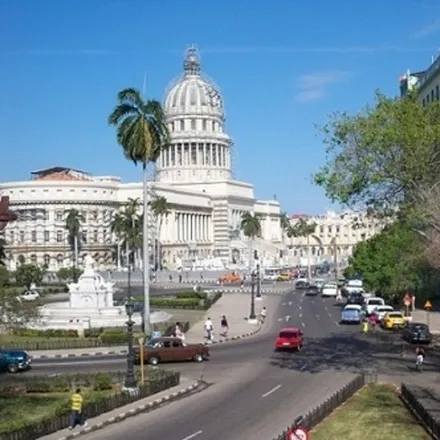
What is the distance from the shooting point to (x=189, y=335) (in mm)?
59094

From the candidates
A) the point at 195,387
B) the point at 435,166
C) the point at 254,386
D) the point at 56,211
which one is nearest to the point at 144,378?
the point at 195,387

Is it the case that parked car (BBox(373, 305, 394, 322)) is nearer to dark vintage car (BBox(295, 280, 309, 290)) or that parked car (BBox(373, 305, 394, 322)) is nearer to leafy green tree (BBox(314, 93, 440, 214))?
leafy green tree (BBox(314, 93, 440, 214))

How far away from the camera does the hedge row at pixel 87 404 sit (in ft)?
83.3

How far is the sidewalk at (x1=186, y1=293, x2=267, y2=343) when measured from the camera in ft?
194

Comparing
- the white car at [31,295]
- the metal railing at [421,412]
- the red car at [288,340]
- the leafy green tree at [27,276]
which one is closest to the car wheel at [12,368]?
the red car at [288,340]

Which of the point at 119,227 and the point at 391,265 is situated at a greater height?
the point at 119,227

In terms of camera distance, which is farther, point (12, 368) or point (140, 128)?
point (140, 128)

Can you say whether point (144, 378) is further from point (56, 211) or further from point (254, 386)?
point (56, 211)

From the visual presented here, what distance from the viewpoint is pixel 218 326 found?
66000mm

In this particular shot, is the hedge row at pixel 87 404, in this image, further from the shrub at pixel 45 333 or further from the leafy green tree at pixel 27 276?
the leafy green tree at pixel 27 276

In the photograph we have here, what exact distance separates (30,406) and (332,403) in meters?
10.6

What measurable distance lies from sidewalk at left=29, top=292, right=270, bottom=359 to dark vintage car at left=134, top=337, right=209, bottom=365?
240 inches

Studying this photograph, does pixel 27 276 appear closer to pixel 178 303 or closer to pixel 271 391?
pixel 178 303

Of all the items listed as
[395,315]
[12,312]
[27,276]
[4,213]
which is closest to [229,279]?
[27,276]
